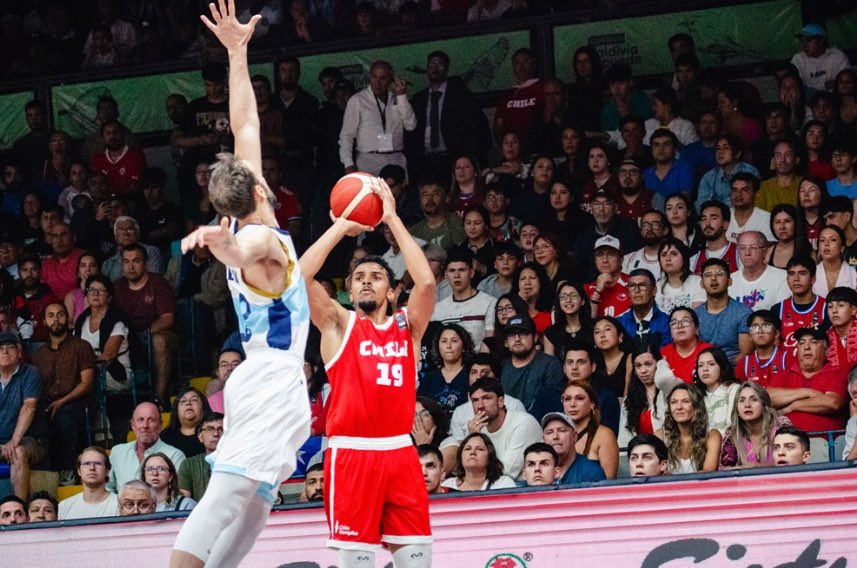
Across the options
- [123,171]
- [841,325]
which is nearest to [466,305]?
[841,325]

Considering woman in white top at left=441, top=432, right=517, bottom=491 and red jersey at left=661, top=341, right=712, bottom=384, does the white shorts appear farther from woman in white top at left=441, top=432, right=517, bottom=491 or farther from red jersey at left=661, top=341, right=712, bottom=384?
red jersey at left=661, top=341, right=712, bottom=384

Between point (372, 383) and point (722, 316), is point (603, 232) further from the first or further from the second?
point (372, 383)

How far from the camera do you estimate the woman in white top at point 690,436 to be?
10.5m

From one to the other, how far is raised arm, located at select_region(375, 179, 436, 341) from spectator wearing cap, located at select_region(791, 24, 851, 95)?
26.0 feet

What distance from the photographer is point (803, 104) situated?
47.4 feet

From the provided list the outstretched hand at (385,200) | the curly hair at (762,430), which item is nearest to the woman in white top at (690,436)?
the curly hair at (762,430)

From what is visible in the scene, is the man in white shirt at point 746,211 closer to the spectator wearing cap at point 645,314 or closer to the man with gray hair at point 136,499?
the spectator wearing cap at point 645,314

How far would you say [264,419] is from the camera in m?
6.90

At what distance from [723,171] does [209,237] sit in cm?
859

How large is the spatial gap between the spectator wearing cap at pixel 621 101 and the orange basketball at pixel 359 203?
25.5ft

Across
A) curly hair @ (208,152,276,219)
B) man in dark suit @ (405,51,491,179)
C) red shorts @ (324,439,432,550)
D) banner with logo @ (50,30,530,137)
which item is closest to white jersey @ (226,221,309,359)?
curly hair @ (208,152,276,219)

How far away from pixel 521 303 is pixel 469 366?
0.72 metres

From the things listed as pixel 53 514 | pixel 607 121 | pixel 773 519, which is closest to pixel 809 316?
pixel 773 519

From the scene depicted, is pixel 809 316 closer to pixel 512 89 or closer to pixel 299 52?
pixel 512 89
